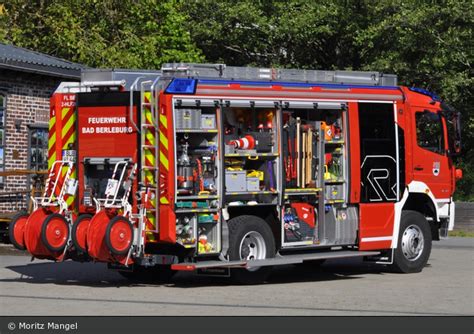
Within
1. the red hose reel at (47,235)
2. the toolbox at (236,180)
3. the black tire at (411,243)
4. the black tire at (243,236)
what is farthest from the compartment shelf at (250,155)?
the black tire at (411,243)

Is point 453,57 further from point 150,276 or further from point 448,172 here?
point 150,276

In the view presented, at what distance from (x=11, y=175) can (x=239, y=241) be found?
9.79 meters

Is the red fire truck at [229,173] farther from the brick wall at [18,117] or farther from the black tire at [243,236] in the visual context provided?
the brick wall at [18,117]

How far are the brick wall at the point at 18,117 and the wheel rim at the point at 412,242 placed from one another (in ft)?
31.8

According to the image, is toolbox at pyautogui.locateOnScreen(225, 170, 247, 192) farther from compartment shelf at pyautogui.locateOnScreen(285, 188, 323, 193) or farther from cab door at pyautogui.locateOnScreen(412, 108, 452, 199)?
cab door at pyautogui.locateOnScreen(412, 108, 452, 199)

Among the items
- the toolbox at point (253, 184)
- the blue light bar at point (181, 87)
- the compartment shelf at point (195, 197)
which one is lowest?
the compartment shelf at point (195, 197)

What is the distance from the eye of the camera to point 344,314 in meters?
12.2

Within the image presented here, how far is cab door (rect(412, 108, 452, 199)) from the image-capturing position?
59.1ft

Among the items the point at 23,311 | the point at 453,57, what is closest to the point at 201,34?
the point at 453,57

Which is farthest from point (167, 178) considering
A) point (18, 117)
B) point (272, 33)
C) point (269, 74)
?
point (272, 33)

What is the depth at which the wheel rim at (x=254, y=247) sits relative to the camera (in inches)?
617

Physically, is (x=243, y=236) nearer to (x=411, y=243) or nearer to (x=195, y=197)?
(x=195, y=197)

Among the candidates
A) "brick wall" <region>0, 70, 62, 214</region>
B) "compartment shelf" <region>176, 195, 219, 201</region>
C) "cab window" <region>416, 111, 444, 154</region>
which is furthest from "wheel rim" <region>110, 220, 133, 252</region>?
"brick wall" <region>0, 70, 62, 214</region>

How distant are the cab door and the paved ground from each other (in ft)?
4.72
